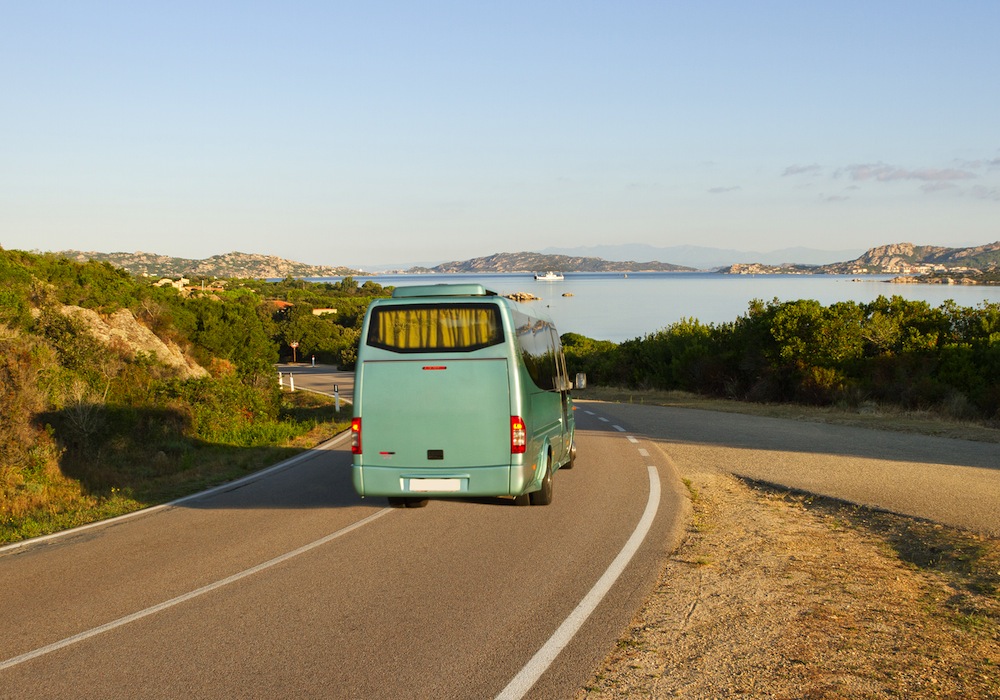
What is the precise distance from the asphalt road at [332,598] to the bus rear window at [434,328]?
215cm

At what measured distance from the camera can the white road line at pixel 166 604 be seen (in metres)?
5.82

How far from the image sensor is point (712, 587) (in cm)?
727

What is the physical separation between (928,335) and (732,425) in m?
12.2

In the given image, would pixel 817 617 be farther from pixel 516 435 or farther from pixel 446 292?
pixel 446 292

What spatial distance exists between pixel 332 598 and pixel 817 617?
3.86 meters

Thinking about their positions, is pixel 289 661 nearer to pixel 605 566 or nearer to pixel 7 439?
pixel 605 566

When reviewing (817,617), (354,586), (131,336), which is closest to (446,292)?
(354,586)

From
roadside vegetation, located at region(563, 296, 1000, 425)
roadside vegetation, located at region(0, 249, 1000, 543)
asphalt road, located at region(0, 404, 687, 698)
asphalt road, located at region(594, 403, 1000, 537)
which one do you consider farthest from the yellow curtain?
roadside vegetation, located at region(563, 296, 1000, 425)

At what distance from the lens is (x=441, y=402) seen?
9781mm

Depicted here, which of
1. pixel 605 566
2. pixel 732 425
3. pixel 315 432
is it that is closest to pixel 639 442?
pixel 732 425

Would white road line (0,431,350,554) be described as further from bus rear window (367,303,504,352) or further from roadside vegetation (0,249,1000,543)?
bus rear window (367,303,504,352)

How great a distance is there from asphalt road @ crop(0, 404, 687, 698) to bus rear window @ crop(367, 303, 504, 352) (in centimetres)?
215

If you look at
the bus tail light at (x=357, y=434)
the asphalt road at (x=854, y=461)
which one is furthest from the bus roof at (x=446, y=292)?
the asphalt road at (x=854, y=461)

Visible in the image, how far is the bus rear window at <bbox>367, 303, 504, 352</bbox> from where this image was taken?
9.98m
